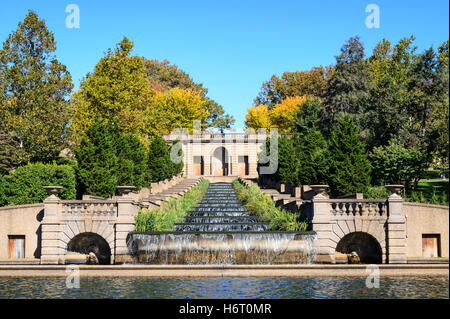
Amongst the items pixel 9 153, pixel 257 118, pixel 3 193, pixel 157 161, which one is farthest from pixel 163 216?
pixel 257 118

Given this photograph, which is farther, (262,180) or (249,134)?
(249,134)

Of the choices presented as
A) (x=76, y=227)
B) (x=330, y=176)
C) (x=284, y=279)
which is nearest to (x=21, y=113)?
(x=76, y=227)

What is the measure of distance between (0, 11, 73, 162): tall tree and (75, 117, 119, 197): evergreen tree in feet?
33.4

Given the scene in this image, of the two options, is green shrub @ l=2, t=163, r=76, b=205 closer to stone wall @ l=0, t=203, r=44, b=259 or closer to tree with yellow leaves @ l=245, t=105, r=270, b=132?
stone wall @ l=0, t=203, r=44, b=259

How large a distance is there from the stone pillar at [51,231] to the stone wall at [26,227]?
1510 millimetres

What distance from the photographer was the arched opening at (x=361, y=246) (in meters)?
22.7

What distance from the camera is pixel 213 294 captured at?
13.8 m

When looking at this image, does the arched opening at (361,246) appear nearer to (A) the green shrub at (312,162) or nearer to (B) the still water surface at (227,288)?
(B) the still water surface at (227,288)

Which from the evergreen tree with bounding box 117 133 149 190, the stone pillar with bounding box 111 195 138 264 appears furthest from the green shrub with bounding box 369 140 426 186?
the stone pillar with bounding box 111 195 138 264

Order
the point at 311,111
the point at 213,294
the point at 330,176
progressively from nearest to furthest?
the point at 213,294 < the point at 330,176 < the point at 311,111

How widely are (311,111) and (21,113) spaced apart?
3889 centimetres

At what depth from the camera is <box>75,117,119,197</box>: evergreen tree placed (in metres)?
29.6
